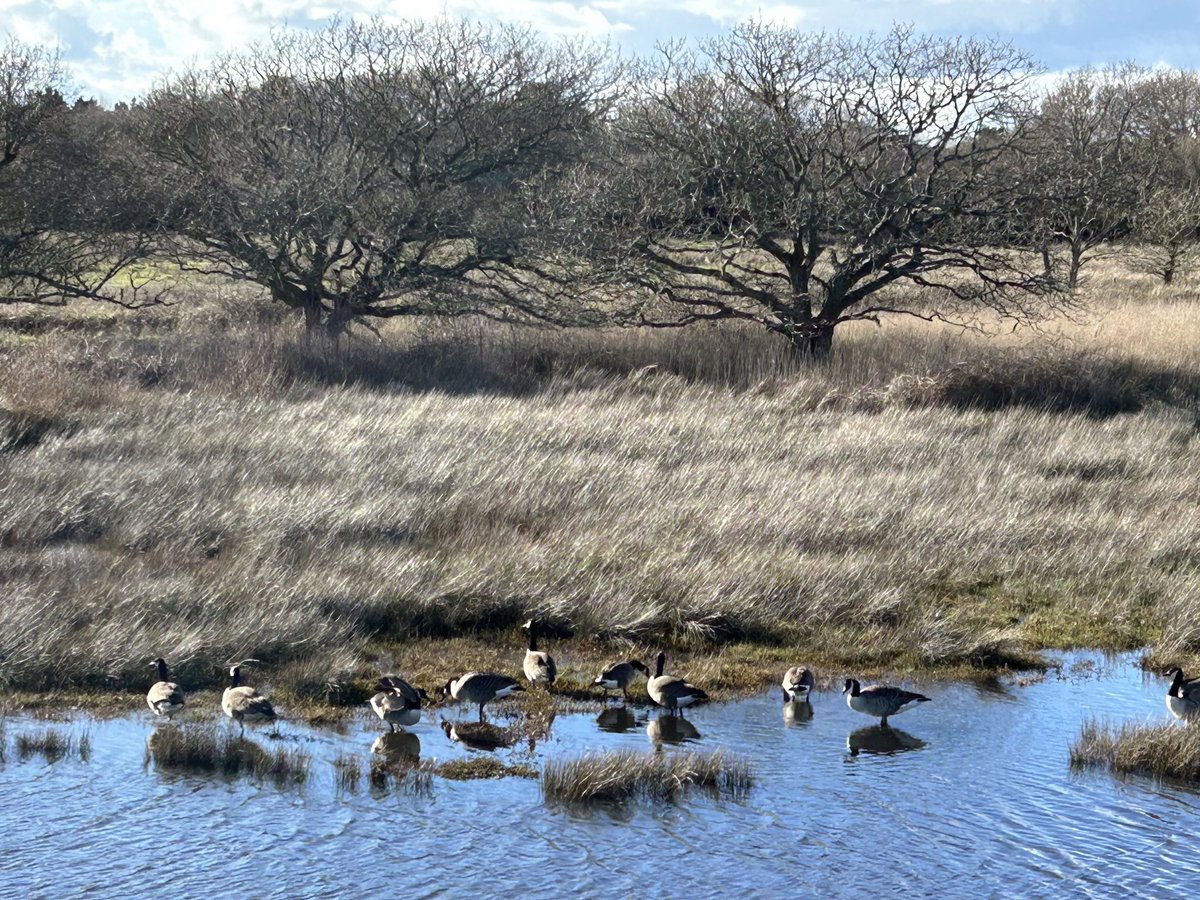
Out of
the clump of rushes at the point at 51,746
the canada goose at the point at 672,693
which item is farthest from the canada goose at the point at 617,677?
the clump of rushes at the point at 51,746

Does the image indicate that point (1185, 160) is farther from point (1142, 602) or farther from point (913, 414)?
point (1142, 602)

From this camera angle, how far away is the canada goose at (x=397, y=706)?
8.48 m

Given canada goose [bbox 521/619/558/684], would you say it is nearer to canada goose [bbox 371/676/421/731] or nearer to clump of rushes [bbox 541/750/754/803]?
canada goose [bbox 371/676/421/731]

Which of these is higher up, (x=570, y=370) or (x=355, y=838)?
(x=570, y=370)

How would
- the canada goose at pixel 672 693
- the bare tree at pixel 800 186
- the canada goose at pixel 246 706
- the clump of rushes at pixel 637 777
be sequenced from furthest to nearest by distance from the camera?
the bare tree at pixel 800 186
the canada goose at pixel 672 693
the canada goose at pixel 246 706
the clump of rushes at pixel 637 777

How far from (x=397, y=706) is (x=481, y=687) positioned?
0.71m

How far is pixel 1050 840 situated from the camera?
7.21 meters

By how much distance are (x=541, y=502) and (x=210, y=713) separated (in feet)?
18.1

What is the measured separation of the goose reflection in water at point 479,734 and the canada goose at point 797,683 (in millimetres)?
2049

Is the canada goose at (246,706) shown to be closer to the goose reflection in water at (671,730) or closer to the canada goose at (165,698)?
the canada goose at (165,698)

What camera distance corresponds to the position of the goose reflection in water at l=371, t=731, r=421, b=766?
820cm

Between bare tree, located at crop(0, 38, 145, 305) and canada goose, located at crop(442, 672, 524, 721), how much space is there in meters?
17.6

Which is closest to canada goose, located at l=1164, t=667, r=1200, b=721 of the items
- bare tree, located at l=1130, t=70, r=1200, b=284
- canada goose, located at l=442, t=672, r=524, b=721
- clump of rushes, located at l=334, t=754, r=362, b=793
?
canada goose, located at l=442, t=672, r=524, b=721

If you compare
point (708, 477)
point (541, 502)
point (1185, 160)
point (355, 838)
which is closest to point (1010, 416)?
point (708, 477)
